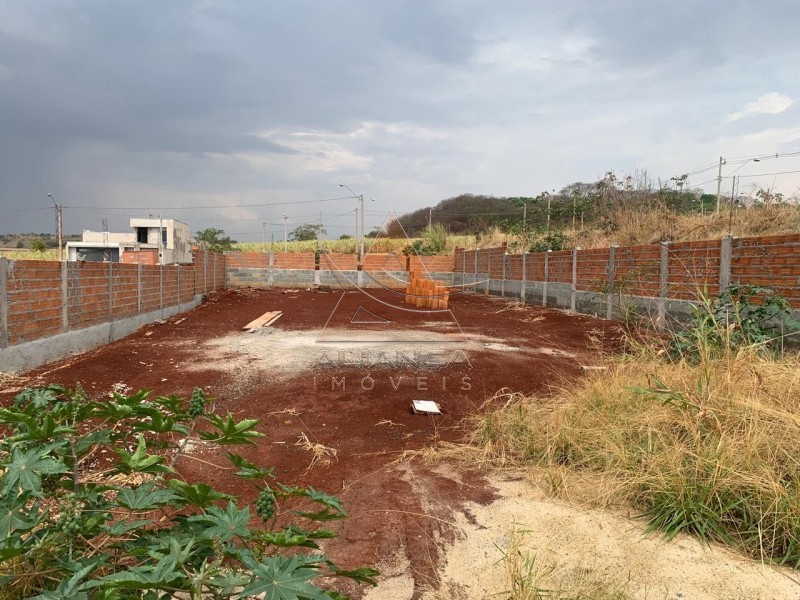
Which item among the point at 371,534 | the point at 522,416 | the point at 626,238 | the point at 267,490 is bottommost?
the point at 371,534

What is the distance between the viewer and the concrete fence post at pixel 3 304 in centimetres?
574

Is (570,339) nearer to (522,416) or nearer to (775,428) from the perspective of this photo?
(522,416)

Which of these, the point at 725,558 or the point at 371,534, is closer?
the point at 725,558

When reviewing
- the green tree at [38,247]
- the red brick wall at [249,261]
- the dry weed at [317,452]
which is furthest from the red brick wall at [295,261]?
the dry weed at [317,452]

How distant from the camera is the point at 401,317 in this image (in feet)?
44.5

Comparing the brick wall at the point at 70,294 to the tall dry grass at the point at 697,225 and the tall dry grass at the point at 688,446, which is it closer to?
the tall dry grass at the point at 688,446

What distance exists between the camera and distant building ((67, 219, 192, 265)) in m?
19.2

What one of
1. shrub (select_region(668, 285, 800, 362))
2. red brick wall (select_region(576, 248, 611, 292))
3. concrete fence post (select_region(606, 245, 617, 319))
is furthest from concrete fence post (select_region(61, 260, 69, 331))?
red brick wall (select_region(576, 248, 611, 292))

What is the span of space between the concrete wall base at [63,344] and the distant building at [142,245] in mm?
7503

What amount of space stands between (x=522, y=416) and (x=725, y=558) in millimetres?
1821

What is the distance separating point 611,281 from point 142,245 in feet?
87.1

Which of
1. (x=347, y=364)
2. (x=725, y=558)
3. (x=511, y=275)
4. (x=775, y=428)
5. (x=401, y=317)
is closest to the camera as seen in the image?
(x=725, y=558)

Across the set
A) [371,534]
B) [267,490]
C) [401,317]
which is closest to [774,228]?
[401,317]

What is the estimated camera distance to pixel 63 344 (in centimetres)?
710
